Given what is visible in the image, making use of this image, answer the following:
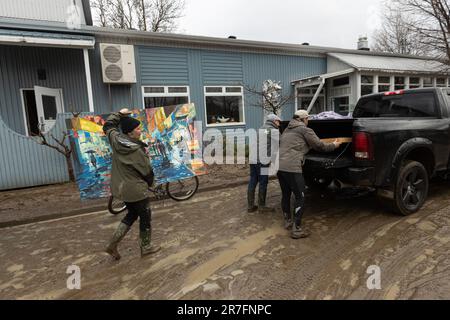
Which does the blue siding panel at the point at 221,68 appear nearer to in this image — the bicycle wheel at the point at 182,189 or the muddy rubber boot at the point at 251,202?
the bicycle wheel at the point at 182,189

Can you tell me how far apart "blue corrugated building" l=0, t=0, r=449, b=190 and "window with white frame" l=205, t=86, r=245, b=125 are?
1.6 inches

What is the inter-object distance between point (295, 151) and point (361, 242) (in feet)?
4.77

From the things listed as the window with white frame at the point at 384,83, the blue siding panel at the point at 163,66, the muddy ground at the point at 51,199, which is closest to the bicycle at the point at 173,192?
the muddy ground at the point at 51,199

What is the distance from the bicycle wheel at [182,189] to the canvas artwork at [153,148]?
0.34 meters

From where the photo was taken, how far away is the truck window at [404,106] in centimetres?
493

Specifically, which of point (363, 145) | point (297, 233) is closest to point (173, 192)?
point (297, 233)

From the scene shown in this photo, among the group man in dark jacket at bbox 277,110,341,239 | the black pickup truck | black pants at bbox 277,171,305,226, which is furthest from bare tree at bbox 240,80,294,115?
black pants at bbox 277,171,305,226

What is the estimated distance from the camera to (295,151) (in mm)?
4047

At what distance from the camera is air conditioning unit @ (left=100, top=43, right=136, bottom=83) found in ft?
30.8

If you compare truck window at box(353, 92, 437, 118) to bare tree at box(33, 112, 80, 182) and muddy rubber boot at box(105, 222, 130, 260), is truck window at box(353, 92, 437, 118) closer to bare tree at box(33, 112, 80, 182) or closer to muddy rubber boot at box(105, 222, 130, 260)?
muddy rubber boot at box(105, 222, 130, 260)

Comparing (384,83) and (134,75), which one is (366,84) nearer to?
(384,83)

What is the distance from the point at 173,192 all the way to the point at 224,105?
6.55 m

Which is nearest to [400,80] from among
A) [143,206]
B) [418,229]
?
[418,229]

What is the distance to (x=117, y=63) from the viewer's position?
31.3 ft
